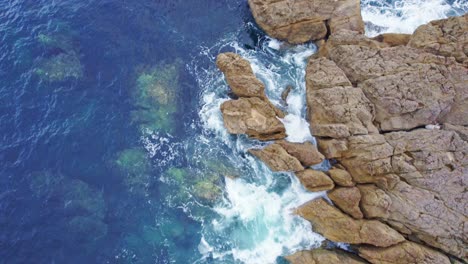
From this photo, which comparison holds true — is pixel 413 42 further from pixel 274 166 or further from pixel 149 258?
pixel 149 258

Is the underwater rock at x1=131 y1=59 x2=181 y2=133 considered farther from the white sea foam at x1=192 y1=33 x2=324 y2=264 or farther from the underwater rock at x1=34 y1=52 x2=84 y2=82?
the underwater rock at x1=34 y1=52 x2=84 y2=82

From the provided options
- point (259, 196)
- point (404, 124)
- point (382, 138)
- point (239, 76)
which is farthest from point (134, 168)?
point (404, 124)

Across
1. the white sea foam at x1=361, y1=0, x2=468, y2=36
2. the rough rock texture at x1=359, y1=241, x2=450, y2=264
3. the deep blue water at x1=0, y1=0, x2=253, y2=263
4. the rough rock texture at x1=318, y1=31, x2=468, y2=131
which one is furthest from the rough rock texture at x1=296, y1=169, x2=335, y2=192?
the white sea foam at x1=361, y1=0, x2=468, y2=36

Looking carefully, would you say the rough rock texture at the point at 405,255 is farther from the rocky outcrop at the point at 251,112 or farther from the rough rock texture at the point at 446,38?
the rough rock texture at the point at 446,38

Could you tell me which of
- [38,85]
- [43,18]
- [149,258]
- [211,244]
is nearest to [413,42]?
[211,244]

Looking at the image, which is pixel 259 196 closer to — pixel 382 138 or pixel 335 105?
pixel 335 105

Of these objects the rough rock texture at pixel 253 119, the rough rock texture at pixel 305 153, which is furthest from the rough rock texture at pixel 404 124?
the rough rock texture at pixel 253 119
